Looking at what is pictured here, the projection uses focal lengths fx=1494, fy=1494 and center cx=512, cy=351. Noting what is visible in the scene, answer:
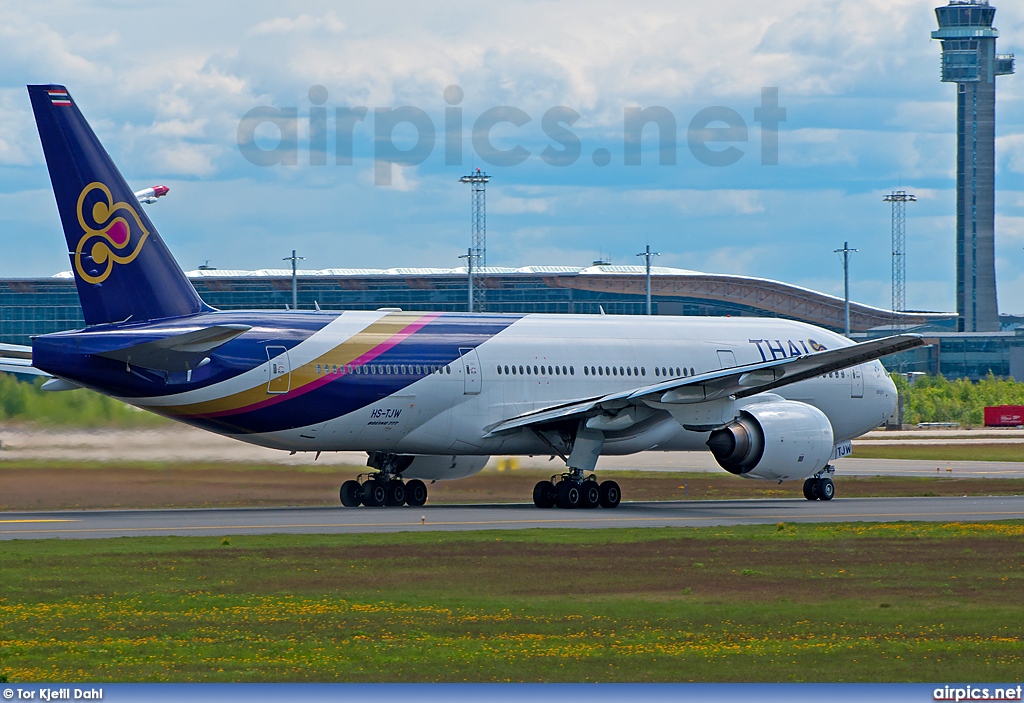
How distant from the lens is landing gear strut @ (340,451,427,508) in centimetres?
3422

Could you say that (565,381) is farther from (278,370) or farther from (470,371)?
(278,370)

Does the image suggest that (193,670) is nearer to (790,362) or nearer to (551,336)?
(790,362)

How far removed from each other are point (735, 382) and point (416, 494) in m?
7.94

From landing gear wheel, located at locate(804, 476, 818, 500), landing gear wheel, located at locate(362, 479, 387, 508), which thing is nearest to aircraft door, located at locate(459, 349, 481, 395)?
landing gear wheel, located at locate(362, 479, 387, 508)

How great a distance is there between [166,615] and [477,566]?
18.5ft

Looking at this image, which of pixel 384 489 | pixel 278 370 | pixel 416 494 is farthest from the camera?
pixel 416 494

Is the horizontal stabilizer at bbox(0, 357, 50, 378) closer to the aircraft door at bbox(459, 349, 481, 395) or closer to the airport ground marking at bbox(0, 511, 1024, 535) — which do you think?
the airport ground marking at bbox(0, 511, 1024, 535)

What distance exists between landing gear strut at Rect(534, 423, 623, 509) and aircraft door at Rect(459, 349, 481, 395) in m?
2.56

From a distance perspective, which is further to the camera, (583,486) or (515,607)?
(583,486)

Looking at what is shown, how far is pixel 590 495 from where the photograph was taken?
110 ft

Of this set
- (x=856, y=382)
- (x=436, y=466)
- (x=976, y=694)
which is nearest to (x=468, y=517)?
(x=436, y=466)

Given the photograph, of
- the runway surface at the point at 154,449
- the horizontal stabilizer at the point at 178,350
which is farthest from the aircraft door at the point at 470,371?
the horizontal stabilizer at the point at 178,350

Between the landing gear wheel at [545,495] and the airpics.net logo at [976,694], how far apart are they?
22380 millimetres

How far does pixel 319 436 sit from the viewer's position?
3150 cm
